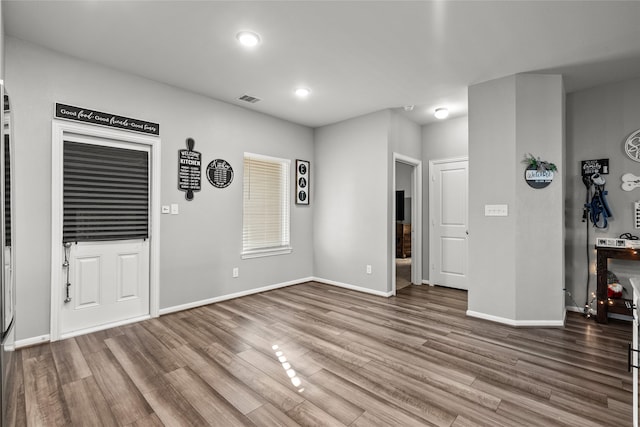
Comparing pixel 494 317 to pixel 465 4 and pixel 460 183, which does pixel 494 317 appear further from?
pixel 465 4

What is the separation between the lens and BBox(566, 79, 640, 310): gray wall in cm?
353

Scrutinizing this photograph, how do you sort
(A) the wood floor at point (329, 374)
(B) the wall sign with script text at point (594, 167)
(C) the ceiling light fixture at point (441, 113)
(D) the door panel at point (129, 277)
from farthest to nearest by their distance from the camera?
(C) the ceiling light fixture at point (441, 113), (B) the wall sign with script text at point (594, 167), (D) the door panel at point (129, 277), (A) the wood floor at point (329, 374)

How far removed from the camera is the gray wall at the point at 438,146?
495 centimetres

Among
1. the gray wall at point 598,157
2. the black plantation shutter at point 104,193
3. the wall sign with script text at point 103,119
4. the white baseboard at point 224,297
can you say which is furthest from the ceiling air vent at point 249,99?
the gray wall at point 598,157

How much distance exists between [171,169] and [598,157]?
5.08 metres

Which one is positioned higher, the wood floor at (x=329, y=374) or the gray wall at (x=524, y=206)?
the gray wall at (x=524, y=206)

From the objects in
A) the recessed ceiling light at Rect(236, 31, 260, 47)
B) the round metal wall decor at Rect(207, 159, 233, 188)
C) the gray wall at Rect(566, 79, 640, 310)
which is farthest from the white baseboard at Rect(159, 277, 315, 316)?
the gray wall at Rect(566, 79, 640, 310)

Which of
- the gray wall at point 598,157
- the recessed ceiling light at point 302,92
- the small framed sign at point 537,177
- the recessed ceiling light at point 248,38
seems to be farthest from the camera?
the recessed ceiling light at point 302,92

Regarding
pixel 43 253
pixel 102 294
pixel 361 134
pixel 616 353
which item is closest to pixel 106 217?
pixel 43 253

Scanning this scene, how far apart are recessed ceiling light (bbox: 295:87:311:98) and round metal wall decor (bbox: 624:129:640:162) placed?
3701 millimetres

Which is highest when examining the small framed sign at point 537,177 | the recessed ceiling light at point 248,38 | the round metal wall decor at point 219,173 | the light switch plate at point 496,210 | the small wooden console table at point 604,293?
the recessed ceiling light at point 248,38

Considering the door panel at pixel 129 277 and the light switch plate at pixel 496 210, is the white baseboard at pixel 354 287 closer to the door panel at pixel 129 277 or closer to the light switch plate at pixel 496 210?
the light switch plate at pixel 496 210

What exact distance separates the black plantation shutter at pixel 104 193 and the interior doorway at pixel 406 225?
11.0 ft

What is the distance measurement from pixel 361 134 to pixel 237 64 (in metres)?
2.25
